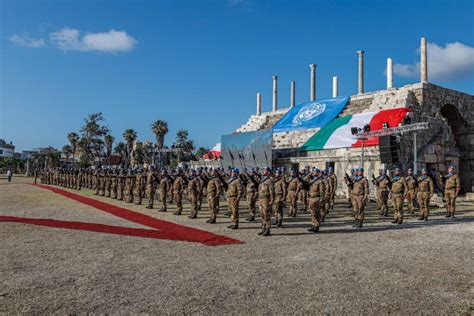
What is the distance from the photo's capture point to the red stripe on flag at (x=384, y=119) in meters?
21.6

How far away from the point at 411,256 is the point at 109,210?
1100cm

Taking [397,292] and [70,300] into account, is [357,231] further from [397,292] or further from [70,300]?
[70,300]

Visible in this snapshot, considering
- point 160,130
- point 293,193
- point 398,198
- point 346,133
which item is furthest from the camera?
point 160,130

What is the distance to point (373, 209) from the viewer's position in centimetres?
1587

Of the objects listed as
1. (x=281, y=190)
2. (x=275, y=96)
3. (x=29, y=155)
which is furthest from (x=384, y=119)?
(x=29, y=155)

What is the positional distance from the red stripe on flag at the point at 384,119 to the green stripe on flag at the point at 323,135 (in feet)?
8.34

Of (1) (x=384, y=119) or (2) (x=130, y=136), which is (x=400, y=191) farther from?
(2) (x=130, y=136)

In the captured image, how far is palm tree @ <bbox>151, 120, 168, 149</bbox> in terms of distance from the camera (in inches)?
2306

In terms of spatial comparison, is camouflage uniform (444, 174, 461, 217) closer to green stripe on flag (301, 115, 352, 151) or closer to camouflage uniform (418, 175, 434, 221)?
camouflage uniform (418, 175, 434, 221)

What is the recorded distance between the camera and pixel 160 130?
5847 cm

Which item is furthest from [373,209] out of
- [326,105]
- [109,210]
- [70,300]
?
[326,105]

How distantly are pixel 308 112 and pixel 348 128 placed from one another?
23.6 feet

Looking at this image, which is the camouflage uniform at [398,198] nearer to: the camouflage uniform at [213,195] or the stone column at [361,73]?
the camouflage uniform at [213,195]

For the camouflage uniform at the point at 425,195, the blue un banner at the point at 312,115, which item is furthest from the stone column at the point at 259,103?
the camouflage uniform at the point at 425,195
